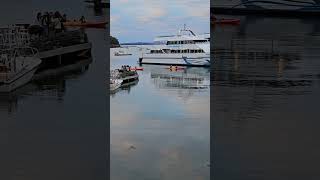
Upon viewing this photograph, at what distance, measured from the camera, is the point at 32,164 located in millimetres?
5320

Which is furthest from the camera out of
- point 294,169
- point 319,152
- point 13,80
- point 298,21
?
point 298,21

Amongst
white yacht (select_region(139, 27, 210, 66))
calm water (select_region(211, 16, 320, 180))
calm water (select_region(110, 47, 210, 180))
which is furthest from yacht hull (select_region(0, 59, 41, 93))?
white yacht (select_region(139, 27, 210, 66))

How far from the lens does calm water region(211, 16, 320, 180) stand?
19.8 ft

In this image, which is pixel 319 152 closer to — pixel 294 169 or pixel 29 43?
pixel 294 169

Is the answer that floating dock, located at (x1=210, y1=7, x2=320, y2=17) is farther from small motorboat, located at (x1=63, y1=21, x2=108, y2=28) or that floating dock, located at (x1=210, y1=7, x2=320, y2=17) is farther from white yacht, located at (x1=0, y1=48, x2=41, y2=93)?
white yacht, located at (x1=0, y1=48, x2=41, y2=93)

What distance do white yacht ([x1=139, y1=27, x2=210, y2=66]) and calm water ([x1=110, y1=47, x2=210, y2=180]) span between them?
1.02ft

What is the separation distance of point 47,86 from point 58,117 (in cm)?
39

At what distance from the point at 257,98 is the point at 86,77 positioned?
7.24 feet

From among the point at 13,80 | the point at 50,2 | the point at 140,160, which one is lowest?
the point at 140,160

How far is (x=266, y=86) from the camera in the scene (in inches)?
277

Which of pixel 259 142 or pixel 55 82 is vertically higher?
pixel 55 82

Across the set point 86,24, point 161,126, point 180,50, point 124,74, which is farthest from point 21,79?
point 180,50

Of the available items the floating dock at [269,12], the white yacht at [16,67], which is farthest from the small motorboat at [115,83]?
the white yacht at [16,67]

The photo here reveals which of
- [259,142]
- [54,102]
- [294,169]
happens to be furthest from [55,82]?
[294,169]
